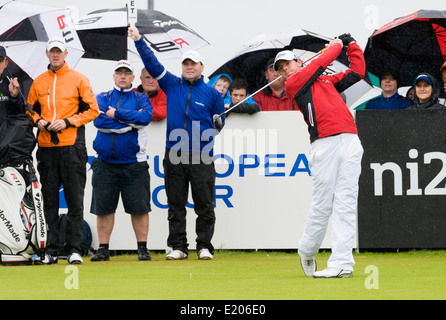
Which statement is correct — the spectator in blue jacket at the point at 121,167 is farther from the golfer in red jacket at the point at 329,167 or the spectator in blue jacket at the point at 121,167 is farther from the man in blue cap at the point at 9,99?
the golfer in red jacket at the point at 329,167

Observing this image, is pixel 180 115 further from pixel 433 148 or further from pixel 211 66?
pixel 211 66

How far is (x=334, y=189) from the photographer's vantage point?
766 centimetres

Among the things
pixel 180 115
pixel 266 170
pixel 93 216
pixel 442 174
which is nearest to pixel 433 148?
pixel 442 174

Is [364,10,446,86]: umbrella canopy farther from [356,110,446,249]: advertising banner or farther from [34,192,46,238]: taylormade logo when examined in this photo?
[34,192,46,238]: taylormade logo

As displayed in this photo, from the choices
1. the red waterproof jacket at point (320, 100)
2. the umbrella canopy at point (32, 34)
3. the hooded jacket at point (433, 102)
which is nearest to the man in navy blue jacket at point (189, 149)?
the umbrella canopy at point (32, 34)

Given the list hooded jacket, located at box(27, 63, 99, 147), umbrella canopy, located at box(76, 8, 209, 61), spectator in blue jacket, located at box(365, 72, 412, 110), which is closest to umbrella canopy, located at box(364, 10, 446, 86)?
spectator in blue jacket, located at box(365, 72, 412, 110)

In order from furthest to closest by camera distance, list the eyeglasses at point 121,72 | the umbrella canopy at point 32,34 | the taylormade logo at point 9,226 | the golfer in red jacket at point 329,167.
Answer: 1. the umbrella canopy at point 32,34
2. the eyeglasses at point 121,72
3. the taylormade logo at point 9,226
4. the golfer in red jacket at point 329,167

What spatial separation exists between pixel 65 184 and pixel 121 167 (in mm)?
795

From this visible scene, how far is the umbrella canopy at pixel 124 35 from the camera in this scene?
12.4 m

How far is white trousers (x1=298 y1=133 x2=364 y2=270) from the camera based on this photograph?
7.55 meters

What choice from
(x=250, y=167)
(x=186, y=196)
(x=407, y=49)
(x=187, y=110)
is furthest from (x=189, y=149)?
(x=407, y=49)

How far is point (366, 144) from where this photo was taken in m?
10.6

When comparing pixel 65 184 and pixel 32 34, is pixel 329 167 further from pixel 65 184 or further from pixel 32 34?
pixel 32 34
